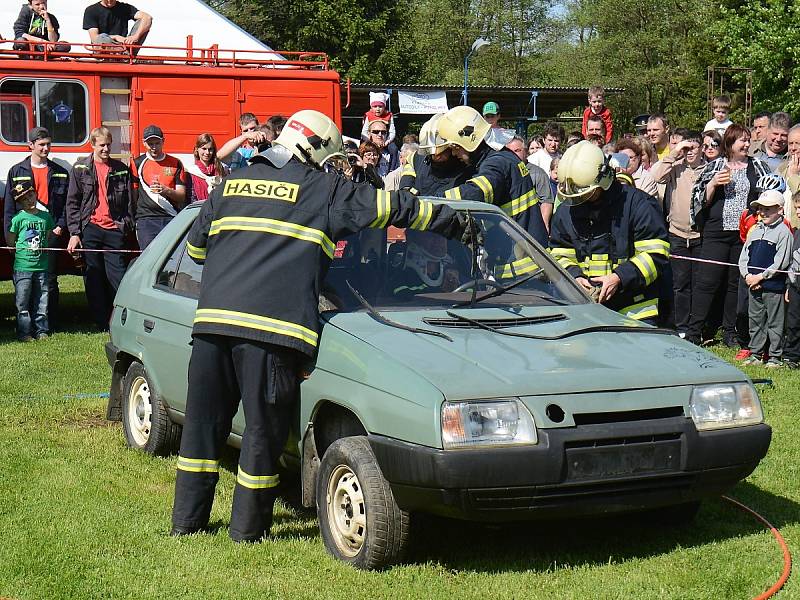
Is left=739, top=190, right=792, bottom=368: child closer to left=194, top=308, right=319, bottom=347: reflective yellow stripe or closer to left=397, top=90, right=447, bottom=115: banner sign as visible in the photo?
left=194, top=308, right=319, bottom=347: reflective yellow stripe

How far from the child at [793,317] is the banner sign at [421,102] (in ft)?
59.2

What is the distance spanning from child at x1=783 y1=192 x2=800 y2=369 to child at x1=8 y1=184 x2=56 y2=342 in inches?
293

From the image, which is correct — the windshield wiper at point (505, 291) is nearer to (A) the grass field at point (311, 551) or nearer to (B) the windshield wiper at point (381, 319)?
(B) the windshield wiper at point (381, 319)

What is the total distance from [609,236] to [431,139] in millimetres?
1418

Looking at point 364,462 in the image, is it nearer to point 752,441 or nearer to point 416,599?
point 416,599

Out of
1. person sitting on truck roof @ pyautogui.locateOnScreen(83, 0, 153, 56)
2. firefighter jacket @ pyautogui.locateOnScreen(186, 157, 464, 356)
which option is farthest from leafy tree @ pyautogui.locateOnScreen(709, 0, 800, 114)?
firefighter jacket @ pyautogui.locateOnScreen(186, 157, 464, 356)

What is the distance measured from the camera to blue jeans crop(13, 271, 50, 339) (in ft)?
38.2

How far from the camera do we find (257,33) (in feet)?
138

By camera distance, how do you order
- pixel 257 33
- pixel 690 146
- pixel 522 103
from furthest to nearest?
pixel 257 33 → pixel 522 103 → pixel 690 146

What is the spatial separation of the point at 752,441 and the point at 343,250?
212 cm

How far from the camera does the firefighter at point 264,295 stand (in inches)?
196

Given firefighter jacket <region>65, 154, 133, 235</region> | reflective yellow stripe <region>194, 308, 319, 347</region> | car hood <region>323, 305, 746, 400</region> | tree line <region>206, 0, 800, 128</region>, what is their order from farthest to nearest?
tree line <region>206, 0, 800, 128</region> < firefighter jacket <region>65, 154, 133, 235</region> < reflective yellow stripe <region>194, 308, 319, 347</region> < car hood <region>323, 305, 746, 400</region>

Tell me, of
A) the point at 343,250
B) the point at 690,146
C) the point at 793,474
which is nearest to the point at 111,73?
the point at 690,146

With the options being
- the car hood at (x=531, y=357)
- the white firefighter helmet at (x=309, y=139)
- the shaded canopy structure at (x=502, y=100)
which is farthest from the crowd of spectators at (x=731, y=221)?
the shaded canopy structure at (x=502, y=100)
